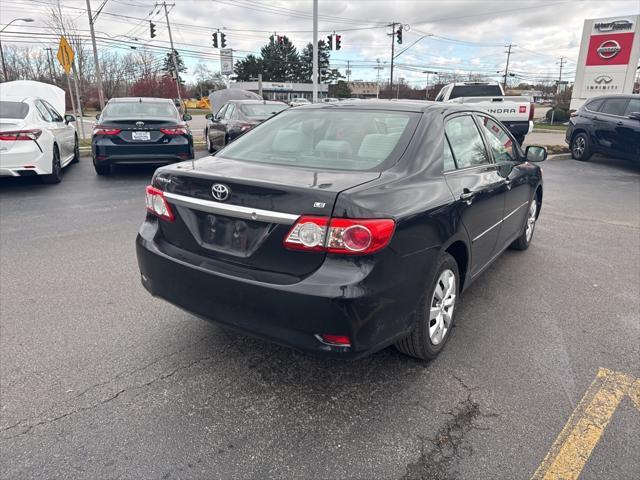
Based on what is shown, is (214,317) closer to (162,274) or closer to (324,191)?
(162,274)

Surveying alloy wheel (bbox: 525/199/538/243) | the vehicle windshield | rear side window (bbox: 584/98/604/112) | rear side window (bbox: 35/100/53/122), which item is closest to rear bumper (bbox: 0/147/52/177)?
rear side window (bbox: 35/100/53/122)

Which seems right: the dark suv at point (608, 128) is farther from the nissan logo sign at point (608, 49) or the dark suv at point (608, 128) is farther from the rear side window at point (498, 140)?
the nissan logo sign at point (608, 49)

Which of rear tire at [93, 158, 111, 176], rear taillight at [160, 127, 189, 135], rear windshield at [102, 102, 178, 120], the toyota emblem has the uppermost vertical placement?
rear windshield at [102, 102, 178, 120]

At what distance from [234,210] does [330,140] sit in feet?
3.37

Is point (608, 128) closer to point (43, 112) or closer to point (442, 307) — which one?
point (442, 307)

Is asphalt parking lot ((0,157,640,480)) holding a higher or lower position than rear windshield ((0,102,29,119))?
lower

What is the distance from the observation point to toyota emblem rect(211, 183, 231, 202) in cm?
248

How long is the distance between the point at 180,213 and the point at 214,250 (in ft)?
1.10

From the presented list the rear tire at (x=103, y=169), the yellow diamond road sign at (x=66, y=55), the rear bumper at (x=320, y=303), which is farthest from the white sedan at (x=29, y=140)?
the rear bumper at (x=320, y=303)

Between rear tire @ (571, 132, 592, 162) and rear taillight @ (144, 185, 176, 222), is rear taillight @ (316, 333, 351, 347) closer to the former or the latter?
rear taillight @ (144, 185, 176, 222)

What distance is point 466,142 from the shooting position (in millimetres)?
3490

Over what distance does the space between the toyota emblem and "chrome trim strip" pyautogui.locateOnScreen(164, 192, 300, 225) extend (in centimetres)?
3

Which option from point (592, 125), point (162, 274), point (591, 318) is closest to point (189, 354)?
point (162, 274)

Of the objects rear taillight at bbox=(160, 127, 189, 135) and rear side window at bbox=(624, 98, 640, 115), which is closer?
rear taillight at bbox=(160, 127, 189, 135)
